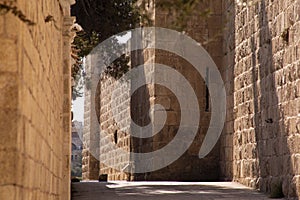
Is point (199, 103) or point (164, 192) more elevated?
point (199, 103)

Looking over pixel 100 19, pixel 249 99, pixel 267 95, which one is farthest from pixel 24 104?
pixel 100 19

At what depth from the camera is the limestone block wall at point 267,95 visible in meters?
10.4

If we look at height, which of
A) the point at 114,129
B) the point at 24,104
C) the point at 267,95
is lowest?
the point at 24,104

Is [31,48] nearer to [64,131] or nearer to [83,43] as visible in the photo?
[64,131]

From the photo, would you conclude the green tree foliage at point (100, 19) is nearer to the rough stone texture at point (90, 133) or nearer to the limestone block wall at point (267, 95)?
the limestone block wall at point (267, 95)

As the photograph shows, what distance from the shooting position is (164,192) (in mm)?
12141

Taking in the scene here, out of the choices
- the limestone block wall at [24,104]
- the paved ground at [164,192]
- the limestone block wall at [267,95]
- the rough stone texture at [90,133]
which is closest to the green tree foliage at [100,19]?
the limestone block wall at [267,95]

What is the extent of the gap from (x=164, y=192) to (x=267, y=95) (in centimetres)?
225

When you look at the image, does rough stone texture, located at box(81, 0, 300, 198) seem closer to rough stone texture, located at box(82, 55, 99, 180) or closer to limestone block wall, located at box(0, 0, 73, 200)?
limestone block wall, located at box(0, 0, 73, 200)

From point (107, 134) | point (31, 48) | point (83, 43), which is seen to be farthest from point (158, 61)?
point (31, 48)

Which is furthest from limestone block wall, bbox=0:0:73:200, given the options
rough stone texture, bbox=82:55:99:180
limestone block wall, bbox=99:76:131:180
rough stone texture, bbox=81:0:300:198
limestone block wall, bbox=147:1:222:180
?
rough stone texture, bbox=82:55:99:180

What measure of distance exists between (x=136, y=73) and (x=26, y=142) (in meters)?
13.7

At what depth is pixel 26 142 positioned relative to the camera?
412 centimetres

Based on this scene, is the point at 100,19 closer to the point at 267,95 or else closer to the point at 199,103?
the point at 267,95
